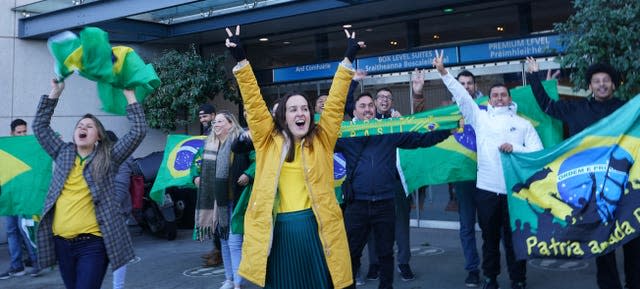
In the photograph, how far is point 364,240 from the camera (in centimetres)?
491

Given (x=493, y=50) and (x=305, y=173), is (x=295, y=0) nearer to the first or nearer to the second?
(x=493, y=50)

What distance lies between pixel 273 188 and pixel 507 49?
7.38m

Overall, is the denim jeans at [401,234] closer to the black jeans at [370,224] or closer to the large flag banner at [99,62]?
the black jeans at [370,224]

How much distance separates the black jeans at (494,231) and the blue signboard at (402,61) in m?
5.26

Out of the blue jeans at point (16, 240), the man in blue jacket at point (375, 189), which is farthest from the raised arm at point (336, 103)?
the blue jeans at point (16, 240)

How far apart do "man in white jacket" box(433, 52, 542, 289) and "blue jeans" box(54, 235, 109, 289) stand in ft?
10.7

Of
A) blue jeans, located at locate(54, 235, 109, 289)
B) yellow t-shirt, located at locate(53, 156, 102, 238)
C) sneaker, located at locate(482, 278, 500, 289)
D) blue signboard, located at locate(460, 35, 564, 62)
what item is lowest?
sneaker, located at locate(482, 278, 500, 289)

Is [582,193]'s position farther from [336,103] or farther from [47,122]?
[47,122]

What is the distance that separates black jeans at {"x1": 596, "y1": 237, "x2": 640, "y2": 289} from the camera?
443 cm

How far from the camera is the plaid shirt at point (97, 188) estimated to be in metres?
4.01

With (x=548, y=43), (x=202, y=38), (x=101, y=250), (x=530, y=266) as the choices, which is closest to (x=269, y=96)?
(x=202, y=38)

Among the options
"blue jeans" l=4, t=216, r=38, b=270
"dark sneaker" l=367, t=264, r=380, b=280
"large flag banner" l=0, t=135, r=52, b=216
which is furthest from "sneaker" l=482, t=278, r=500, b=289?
"blue jeans" l=4, t=216, r=38, b=270

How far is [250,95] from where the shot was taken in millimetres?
3494

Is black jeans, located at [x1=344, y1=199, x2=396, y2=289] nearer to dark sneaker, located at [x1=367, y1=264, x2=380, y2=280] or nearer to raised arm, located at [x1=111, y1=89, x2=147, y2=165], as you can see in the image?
dark sneaker, located at [x1=367, y1=264, x2=380, y2=280]
